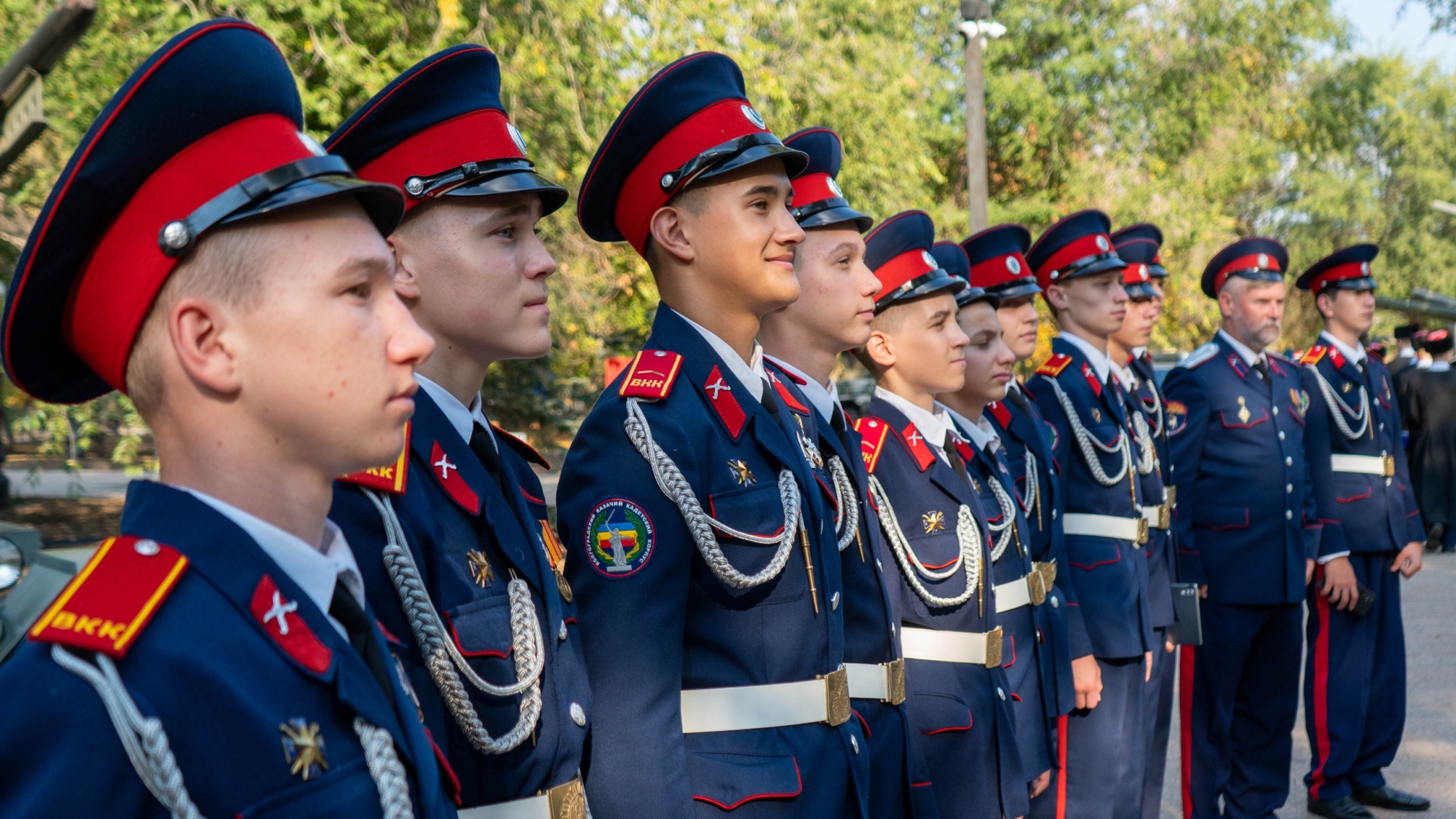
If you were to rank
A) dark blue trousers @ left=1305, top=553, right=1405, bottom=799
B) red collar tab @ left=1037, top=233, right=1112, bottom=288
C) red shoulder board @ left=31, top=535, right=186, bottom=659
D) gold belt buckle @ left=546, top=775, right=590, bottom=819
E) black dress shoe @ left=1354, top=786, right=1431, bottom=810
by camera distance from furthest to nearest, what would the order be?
dark blue trousers @ left=1305, top=553, right=1405, bottom=799 < black dress shoe @ left=1354, top=786, right=1431, bottom=810 < red collar tab @ left=1037, top=233, right=1112, bottom=288 < gold belt buckle @ left=546, top=775, right=590, bottom=819 < red shoulder board @ left=31, top=535, right=186, bottom=659

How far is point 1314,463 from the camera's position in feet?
20.1

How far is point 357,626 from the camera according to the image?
4.81 feet

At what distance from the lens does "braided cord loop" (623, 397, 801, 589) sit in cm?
228

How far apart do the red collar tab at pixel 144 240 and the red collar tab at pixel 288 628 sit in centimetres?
31

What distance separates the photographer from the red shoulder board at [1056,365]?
4930mm

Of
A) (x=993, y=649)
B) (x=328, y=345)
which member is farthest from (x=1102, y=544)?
(x=328, y=345)

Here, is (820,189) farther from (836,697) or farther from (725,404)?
(836,697)

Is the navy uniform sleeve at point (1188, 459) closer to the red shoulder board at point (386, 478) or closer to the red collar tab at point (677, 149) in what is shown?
the red collar tab at point (677, 149)

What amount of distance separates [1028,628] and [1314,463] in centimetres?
300

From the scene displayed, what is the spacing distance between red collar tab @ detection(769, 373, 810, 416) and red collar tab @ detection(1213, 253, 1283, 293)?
153 inches

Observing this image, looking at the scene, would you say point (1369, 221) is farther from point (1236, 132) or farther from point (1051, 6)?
point (1051, 6)

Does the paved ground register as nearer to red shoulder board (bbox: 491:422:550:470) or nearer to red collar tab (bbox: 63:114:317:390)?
red shoulder board (bbox: 491:422:550:470)

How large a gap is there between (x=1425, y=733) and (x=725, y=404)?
555 centimetres

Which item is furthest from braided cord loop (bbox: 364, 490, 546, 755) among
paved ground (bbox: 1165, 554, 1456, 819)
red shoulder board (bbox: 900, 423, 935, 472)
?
paved ground (bbox: 1165, 554, 1456, 819)
